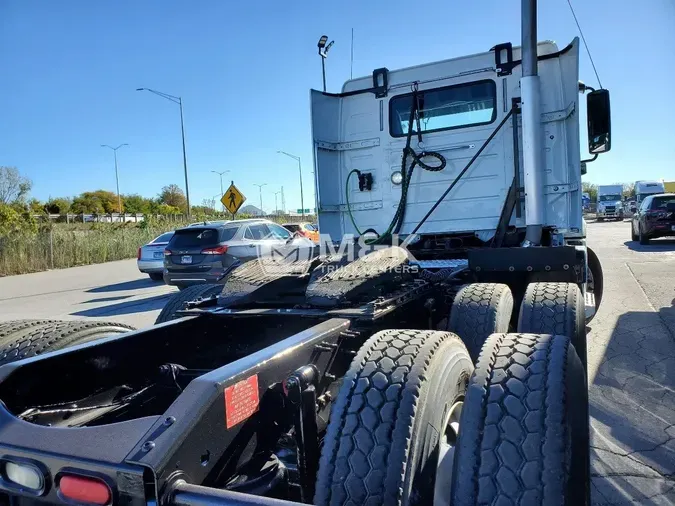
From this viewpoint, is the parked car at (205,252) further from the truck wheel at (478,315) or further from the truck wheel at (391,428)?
the truck wheel at (391,428)

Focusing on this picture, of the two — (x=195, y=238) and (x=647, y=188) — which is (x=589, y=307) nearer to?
(x=195, y=238)

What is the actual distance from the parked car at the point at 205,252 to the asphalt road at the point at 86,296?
2.34 feet

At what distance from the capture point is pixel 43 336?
285 cm

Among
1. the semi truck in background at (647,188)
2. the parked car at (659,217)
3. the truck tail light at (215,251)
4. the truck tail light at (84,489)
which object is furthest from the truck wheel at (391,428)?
the semi truck in background at (647,188)

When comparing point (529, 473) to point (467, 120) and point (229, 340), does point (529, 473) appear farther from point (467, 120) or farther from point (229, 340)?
point (467, 120)

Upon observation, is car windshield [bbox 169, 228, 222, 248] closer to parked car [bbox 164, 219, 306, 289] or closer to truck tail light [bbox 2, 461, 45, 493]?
parked car [bbox 164, 219, 306, 289]

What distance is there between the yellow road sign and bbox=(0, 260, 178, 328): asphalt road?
480 cm

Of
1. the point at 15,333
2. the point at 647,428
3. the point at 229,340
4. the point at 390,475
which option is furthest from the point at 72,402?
the point at 647,428

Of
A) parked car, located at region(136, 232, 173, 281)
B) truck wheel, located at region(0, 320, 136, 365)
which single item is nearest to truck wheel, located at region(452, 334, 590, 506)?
truck wheel, located at region(0, 320, 136, 365)

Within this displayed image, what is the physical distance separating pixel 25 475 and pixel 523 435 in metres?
1.55

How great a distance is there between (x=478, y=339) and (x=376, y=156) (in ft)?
10.6

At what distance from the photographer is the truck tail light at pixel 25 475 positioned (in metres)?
1.63

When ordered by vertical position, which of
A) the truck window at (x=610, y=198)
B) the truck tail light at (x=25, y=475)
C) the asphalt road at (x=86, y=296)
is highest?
the truck window at (x=610, y=198)

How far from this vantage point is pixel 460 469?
5.51ft
